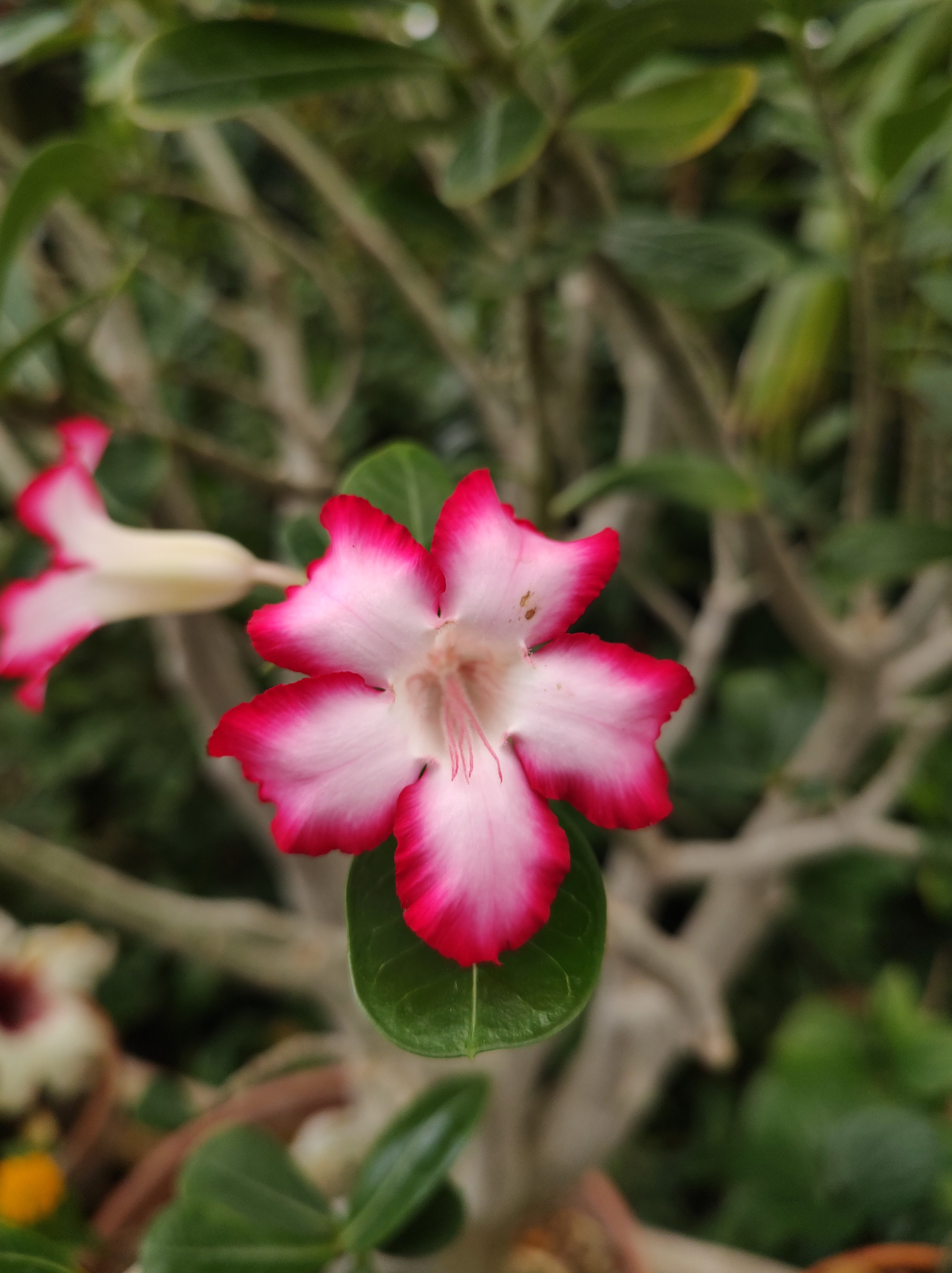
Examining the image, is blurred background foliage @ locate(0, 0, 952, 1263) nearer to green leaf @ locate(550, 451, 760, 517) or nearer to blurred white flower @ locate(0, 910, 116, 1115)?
green leaf @ locate(550, 451, 760, 517)

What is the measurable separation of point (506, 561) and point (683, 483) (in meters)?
0.28

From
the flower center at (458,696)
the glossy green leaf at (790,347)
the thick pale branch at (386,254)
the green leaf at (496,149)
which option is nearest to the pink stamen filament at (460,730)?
the flower center at (458,696)

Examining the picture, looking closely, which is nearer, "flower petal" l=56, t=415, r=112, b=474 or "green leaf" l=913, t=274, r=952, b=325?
"flower petal" l=56, t=415, r=112, b=474

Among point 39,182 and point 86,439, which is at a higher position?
point 39,182

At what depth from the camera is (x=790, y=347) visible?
82 cm

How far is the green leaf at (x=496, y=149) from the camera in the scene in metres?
0.39

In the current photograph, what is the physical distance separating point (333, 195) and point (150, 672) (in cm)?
95

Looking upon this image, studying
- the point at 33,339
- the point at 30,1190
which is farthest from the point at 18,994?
the point at 33,339

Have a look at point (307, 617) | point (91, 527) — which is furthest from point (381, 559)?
point (91, 527)

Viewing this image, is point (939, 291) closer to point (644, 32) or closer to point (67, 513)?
point (644, 32)

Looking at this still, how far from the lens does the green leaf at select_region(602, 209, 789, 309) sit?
50cm

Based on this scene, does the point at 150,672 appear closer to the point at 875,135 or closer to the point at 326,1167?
the point at 326,1167

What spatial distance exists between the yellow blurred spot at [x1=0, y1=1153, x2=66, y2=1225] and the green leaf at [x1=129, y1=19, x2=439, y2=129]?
91 centimetres

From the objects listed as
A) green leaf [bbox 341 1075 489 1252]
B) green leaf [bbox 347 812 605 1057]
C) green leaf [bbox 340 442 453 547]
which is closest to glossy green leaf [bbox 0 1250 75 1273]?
green leaf [bbox 341 1075 489 1252]
